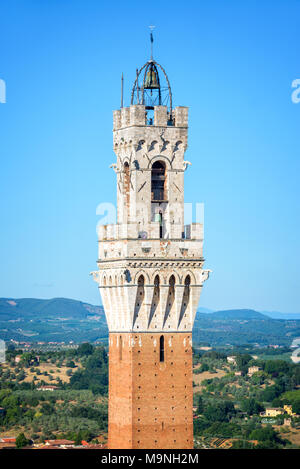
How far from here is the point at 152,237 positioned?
46.8m

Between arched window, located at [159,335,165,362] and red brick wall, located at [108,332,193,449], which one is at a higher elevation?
arched window, located at [159,335,165,362]

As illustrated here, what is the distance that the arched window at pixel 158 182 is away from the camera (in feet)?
157

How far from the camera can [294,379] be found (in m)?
174

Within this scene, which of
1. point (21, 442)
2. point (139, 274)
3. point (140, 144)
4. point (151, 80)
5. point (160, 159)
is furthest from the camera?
point (21, 442)

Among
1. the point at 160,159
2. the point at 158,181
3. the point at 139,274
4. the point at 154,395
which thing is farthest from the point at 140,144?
the point at 154,395

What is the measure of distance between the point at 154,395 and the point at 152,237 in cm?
618

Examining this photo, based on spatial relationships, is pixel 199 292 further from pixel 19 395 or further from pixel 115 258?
pixel 19 395

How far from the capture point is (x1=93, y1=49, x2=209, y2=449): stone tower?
152 feet

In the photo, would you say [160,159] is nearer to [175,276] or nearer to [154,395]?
[175,276]

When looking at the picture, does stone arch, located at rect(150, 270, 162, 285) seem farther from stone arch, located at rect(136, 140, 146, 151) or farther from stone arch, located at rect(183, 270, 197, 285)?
stone arch, located at rect(136, 140, 146, 151)

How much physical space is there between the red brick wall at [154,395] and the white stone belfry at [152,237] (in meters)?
0.71

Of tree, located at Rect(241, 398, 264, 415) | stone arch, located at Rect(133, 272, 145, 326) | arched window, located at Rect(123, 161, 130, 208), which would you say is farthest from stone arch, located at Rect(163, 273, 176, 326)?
tree, located at Rect(241, 398, 264, 415)
